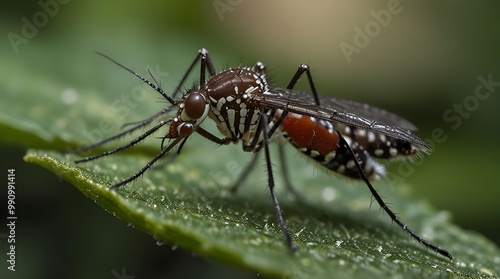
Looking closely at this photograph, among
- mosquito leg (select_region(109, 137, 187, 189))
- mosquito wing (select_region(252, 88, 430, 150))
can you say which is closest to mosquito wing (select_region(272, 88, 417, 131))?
mosquito wing (select_region(252, 88, 430, 150))

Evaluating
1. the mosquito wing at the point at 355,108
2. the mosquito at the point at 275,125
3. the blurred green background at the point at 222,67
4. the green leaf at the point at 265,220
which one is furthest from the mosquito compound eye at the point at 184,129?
the blurred green background at the point at 222,67

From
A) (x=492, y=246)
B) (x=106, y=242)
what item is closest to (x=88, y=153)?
(x=106, y=242)

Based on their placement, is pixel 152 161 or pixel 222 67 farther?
pixel 222 67

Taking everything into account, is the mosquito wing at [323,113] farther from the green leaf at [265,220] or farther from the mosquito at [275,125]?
the green leaf at [265,220]

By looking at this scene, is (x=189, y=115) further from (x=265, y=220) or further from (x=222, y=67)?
(x=222, y=67)

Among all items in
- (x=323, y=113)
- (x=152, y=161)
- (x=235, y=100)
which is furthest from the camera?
(x=235, y=100)

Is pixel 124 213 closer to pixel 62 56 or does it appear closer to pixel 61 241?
pixel 61 241

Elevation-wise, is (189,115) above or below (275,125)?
below

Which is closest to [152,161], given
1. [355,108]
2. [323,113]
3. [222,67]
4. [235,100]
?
[235,100]
